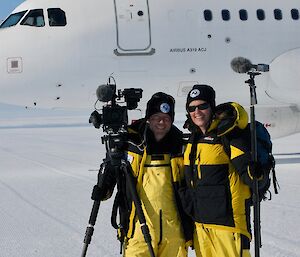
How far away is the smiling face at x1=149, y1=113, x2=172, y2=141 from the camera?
390cm

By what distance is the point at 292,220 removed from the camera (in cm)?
707

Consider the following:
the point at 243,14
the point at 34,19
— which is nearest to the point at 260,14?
the point at 243,14

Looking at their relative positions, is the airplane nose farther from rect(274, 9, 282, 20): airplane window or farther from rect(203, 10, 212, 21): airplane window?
rect(203, 10, 212, 21): airplane window

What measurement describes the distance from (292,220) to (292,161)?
298 inches

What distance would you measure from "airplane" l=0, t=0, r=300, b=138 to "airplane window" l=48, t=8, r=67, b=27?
2cm

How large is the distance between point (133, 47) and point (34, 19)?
7.80 feet

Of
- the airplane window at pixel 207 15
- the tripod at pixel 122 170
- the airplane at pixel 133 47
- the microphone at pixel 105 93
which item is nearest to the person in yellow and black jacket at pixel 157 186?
the tripod at pixel 122 170

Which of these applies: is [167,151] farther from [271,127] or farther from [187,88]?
[271,127]

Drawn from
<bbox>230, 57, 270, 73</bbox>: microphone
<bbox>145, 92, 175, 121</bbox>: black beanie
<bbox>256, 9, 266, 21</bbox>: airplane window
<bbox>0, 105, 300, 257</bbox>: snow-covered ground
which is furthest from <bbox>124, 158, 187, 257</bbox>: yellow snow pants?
<bbox>256, 9, 266, 21</bbox>: airplane window

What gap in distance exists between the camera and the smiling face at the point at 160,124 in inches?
154

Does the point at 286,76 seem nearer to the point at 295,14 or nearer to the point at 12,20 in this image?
the point at 295,14

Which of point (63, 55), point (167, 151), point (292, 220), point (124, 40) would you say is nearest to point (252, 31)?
point (124, 40)

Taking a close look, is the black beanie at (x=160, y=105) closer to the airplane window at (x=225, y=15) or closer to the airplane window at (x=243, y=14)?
the airplane window at (x=225, y=15)

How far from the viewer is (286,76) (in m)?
13.1
